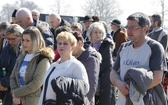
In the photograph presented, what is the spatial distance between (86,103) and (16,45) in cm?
180

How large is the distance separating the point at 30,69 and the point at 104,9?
66933 mm

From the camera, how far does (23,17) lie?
611 centimetres

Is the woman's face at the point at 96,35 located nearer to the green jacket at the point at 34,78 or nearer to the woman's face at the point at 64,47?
the green jacket at the point at 34,78

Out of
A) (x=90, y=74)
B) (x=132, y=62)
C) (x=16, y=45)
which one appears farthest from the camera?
(x=16, y=45)

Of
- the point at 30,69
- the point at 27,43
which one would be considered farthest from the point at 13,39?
the point at 30,69

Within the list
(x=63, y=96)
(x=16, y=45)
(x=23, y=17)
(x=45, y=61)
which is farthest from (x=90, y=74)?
(x=23, y=17)

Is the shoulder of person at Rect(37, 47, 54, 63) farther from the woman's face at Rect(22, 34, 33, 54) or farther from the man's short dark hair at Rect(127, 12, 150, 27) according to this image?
the man's short dark hair at Rect(127, 12, 150, 27)

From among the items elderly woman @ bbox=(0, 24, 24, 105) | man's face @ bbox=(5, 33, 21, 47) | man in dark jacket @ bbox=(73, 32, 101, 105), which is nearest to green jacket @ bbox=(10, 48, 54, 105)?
man in dark jacket @ bbox=(73, 32, 101, 105)

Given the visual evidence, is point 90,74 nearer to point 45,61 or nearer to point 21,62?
point 45,61

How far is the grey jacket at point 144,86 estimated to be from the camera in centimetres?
342

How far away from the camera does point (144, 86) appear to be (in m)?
3.42

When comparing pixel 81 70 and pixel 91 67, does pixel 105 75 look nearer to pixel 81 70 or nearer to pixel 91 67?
pixel 91 67

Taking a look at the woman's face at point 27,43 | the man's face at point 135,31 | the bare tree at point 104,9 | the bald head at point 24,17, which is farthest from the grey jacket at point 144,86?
the bare tree at point 104,9

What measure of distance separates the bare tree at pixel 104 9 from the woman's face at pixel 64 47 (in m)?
64.6
